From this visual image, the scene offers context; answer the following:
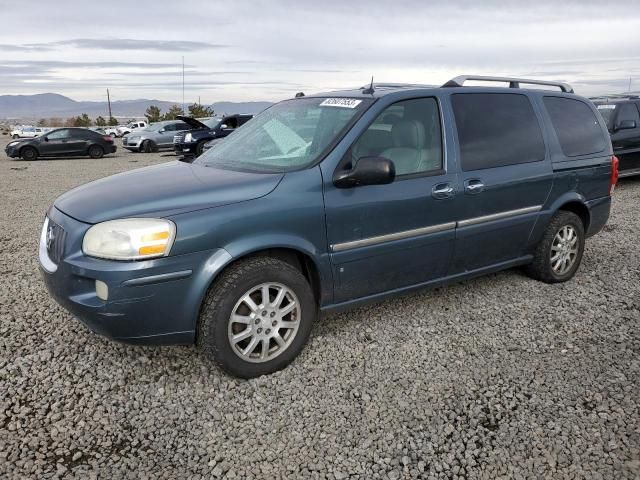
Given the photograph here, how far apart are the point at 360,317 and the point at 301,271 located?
877 mm

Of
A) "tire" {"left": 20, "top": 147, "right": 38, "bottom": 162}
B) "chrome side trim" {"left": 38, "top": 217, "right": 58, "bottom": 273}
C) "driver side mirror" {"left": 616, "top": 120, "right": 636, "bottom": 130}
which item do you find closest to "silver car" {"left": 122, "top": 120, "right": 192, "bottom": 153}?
"tire" {"left": 20, "top": 147, "right": 38, "bottom": 162}

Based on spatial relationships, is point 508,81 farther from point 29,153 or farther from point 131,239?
point 29,153

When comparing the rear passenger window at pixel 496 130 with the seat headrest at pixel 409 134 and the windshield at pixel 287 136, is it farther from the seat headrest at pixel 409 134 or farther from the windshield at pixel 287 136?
the windshield at pixel 287 136

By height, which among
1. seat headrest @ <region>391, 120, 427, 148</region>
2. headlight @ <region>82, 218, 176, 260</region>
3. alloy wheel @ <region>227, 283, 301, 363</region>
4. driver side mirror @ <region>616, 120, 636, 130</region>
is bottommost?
alloy wheel @ <region>227, 283, 301, 363</region>

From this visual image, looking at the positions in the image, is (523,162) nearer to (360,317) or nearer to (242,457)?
(360,317)

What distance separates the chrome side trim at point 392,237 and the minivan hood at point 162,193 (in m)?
0.60

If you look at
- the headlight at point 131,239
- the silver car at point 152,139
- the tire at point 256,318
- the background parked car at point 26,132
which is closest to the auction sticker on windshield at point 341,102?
the tire at point 256,318

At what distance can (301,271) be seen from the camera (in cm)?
348

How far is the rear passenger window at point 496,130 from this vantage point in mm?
4008

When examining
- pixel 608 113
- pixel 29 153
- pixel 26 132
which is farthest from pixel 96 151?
pixel 26 132

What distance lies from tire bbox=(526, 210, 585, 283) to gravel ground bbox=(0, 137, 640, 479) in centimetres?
36

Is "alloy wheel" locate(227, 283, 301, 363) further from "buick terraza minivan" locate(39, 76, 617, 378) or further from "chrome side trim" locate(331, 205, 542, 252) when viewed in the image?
"chrome side trim" locate(331, 205, 542, 252)

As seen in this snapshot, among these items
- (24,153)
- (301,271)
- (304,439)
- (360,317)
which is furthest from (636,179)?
(24,153)

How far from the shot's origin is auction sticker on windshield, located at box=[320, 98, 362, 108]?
3.71 metres
